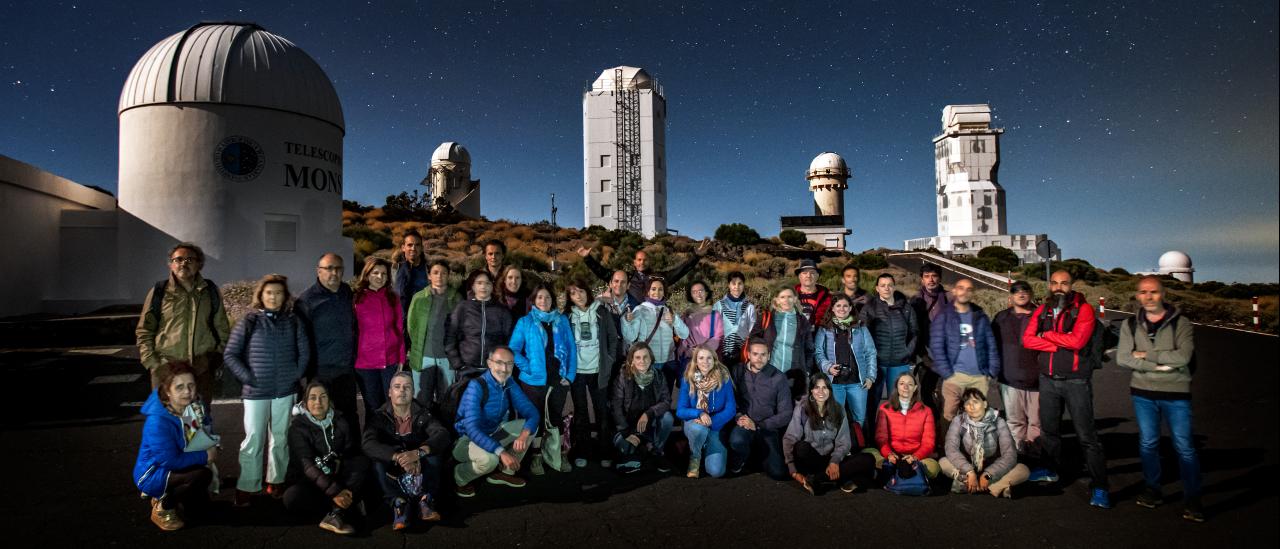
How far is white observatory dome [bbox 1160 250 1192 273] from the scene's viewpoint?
32.9 meters

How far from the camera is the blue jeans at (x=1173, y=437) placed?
144 inches

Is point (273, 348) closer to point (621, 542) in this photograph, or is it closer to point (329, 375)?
point (329, 375)

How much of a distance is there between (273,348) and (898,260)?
124 ft

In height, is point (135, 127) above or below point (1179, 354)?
above

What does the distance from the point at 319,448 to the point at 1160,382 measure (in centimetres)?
522

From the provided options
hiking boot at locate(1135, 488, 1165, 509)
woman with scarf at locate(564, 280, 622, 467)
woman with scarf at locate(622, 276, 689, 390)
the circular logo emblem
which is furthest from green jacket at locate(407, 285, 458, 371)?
the circular logo emblem

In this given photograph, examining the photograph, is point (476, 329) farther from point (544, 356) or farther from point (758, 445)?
point (758, 445)

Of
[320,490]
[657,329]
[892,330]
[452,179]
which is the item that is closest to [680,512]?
[657,329]

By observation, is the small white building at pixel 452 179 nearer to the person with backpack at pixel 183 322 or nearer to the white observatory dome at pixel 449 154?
the white observatory dome at pixel 449 154

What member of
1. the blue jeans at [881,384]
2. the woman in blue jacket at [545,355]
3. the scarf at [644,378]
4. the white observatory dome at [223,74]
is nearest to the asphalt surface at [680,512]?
the woman in blue jacket at [545,355]

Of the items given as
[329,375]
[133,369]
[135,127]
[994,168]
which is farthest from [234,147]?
[994,168]

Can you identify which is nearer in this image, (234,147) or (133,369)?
(133,369)

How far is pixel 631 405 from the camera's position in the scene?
4938 mm

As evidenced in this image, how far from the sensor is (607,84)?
45125 millimetres
